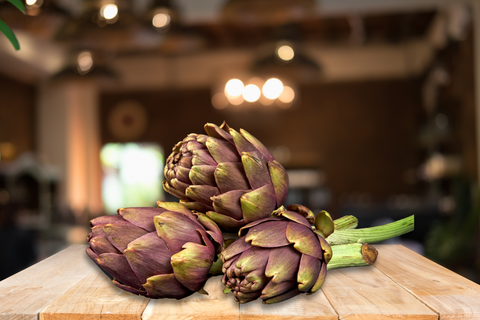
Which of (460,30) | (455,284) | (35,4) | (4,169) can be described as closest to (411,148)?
(460,30)

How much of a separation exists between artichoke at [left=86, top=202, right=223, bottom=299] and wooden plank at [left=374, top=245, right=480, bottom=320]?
264mm

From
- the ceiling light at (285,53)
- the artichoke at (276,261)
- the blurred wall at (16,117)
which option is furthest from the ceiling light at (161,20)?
the blurred wall at (16,117)

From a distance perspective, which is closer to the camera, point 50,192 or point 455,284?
point 455,284

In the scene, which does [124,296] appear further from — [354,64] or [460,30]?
[354,64]

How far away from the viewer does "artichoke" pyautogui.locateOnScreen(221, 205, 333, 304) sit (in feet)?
1.78

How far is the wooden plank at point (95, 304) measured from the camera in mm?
535

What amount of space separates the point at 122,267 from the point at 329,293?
261mm

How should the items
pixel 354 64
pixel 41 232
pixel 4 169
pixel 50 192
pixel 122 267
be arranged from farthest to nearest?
pixel 354 64 → pixel 50 192 → pixel 4 169 → pixel 41 232 → pixel 122 267

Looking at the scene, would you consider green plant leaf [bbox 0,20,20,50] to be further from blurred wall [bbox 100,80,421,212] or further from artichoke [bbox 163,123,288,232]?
blurred wall [bbox 100,80,421,212]

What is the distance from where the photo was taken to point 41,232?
4.78 metres

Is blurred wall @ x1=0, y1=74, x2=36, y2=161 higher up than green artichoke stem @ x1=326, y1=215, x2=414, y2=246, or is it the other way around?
blurred wall @ x1=0, y1=74, x2=36, y2=161

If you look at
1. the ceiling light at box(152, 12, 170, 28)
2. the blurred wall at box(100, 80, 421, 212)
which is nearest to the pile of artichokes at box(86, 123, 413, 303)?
the ceiling light at box(152, 12, 170, 28)

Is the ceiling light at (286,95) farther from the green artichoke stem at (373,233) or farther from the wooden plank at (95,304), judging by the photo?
the wooden plank at (95,304)

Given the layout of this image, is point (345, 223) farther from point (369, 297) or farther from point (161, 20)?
point (161, 20)
